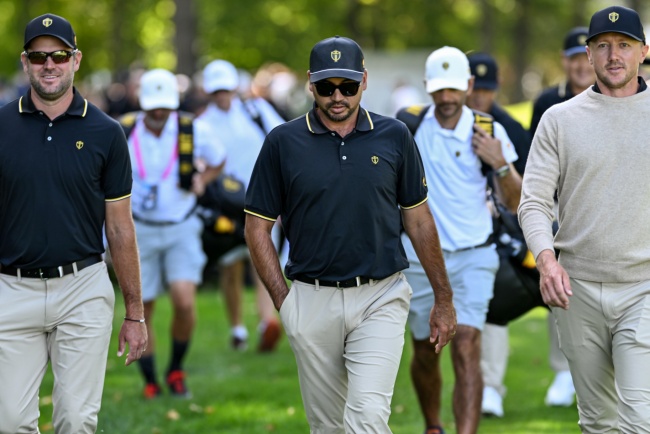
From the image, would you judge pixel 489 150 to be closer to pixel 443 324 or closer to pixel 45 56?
pixel 443 324

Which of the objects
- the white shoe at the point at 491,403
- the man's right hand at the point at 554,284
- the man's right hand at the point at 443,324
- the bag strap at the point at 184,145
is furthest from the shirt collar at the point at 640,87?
the bag strap at the point at 184,145

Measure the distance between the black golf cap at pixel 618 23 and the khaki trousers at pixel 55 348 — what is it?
3.08m

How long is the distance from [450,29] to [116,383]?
33831 mm

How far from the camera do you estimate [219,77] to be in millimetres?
12906

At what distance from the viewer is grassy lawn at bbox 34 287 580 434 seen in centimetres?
936

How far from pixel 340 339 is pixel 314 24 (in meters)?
37.5

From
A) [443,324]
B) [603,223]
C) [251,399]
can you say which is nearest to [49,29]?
[443,324]

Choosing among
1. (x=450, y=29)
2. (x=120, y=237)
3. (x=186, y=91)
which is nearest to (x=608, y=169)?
(x=120, y=237)

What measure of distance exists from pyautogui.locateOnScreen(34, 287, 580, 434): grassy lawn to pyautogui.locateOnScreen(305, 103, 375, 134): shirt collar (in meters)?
3.28

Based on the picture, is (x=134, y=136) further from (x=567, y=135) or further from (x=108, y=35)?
(x=108, y=35)

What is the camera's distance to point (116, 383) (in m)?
11.3

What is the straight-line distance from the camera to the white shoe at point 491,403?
9617mm

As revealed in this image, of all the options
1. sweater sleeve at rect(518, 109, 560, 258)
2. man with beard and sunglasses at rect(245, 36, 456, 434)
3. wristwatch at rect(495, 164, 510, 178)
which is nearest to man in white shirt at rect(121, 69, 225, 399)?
wristwatch at rect(495, 164, 510, 178)

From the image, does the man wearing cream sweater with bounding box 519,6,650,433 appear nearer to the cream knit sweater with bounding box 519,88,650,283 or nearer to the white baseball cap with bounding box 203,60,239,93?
the cream knit sweater with bounding box 519,88,650,283
